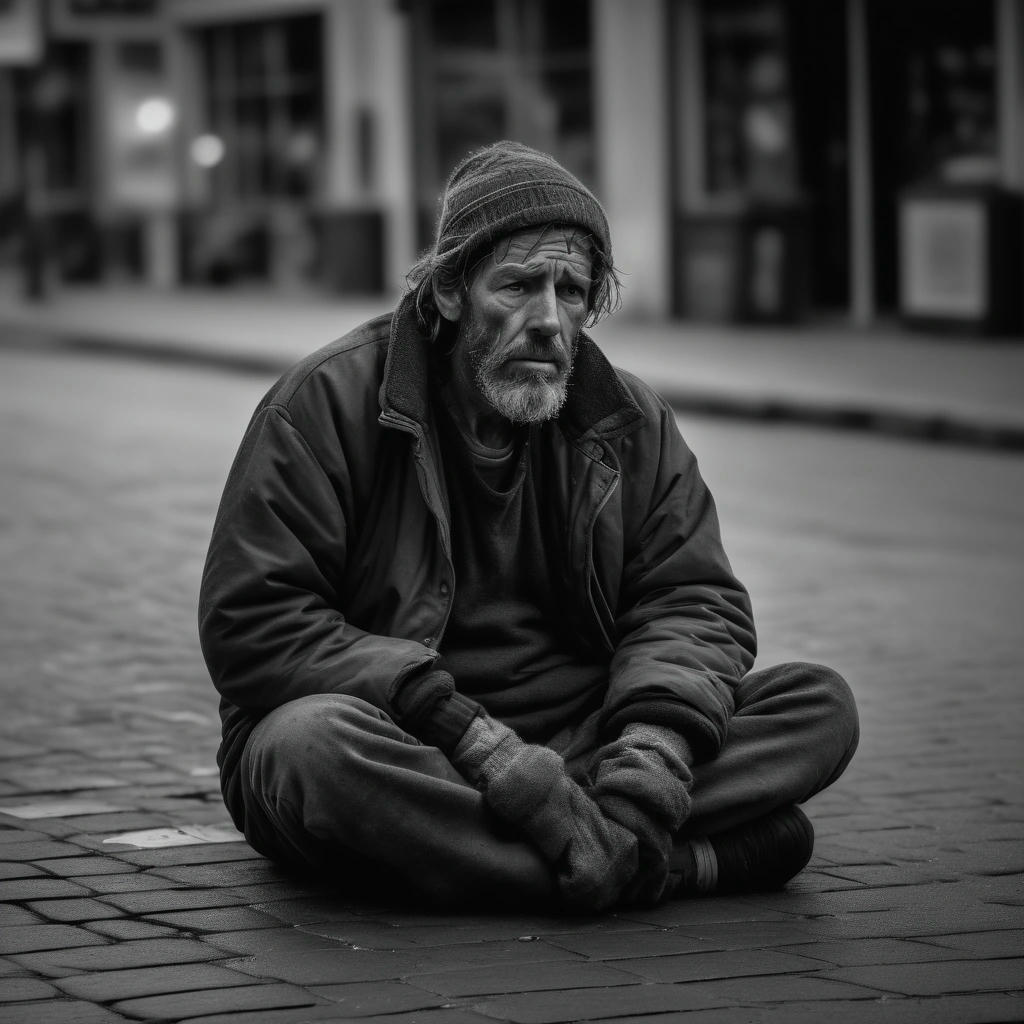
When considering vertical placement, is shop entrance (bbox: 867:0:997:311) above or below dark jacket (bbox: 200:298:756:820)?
above

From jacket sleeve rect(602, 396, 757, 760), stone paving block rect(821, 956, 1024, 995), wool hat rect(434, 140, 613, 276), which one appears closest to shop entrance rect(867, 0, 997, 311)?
jacket sleeve rect(602, 396, 757, 760)

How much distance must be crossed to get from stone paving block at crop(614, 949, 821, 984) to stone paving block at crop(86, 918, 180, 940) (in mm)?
798

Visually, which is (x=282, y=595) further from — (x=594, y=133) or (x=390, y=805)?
(x=594, y=133)

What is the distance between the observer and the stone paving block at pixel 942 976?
344 centimetres

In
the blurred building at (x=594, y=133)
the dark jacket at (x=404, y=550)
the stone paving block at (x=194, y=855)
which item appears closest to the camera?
the dark jacket at (x=404, y=550)

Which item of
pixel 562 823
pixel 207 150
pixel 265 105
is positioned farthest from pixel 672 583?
pixel 207 150

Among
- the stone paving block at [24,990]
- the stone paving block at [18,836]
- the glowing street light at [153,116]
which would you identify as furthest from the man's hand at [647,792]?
the glowing street light at [153,116]

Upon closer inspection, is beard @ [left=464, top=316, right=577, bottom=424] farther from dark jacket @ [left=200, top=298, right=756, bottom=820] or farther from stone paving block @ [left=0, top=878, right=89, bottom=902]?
stone paving block @ [left=0, top=878, right=89, bottom=902]

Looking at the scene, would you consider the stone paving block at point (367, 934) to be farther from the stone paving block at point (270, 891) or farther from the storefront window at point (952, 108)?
the storefront window at point (952, 108)

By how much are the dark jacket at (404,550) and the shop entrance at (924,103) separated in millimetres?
14755

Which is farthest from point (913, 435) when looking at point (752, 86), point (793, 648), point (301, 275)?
point (301, 275)

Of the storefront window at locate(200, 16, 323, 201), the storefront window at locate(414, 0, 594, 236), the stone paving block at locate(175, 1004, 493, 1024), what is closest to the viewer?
the stone paving block at locate(175, 1004, 493, 1024)

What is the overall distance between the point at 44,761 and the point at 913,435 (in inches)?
352

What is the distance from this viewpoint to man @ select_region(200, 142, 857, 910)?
3855 millimetres
